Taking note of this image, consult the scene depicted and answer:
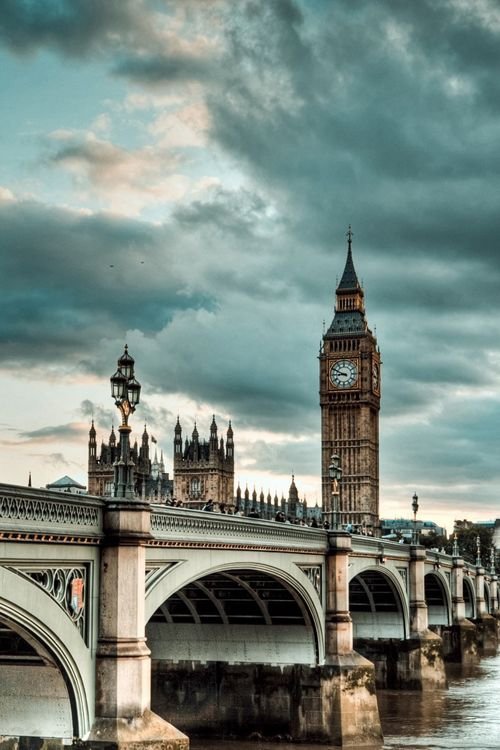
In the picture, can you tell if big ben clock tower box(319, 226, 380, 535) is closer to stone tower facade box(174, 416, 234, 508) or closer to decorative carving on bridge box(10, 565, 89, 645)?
stone tower facade box(174, 416, 234, 508)

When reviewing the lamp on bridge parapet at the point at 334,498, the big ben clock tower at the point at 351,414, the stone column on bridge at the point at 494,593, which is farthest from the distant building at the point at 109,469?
the lamp on bridge parapet at the point at 334,498

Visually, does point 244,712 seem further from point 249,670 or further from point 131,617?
point 131,617

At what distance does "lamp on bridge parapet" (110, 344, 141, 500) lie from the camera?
2109 cm

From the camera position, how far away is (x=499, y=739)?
4072 centimetres

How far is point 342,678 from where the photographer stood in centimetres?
3622

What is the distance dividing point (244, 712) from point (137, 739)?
1594 centimetres

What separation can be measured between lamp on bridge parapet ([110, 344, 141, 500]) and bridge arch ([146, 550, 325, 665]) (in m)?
14.3

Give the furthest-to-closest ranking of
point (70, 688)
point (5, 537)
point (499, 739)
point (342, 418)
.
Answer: point (342, 418) → point (499, 739) → point (70, 688) → point (5, 537)

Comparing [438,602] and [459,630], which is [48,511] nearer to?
[459,630]

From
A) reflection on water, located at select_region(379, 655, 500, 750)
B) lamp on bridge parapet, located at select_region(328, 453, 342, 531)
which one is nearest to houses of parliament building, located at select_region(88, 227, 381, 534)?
reflection on water, located at select_region(379, 655, 500, 750)

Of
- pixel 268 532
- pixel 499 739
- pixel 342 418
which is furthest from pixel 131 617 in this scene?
pixel 342 418

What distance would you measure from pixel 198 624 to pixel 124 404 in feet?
57.6

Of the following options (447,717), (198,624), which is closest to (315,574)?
(198,624)

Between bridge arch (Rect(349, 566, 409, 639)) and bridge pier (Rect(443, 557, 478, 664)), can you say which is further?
bridge pier (Rect(443, 557, 478, 664))
